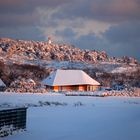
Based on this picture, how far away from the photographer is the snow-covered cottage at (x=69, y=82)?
59.1m

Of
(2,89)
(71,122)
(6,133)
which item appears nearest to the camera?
(6,133)

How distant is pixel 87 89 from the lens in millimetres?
60656

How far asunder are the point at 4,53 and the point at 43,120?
7161 inches

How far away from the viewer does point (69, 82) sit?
59719 millimetres

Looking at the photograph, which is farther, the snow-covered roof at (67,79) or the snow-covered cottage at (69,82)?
the snow-covered roof at (67,79)

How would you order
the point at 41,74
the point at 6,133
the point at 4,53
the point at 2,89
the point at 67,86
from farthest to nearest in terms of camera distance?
the point at 4,53, the point at 41,74, the point at 67,86, the point at 2,89, the point at 6,133

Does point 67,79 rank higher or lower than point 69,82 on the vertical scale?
higher

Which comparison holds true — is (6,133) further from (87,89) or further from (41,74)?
(41,74)

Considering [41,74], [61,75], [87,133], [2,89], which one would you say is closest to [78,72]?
[61,75]

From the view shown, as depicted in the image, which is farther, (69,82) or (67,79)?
(67,79)

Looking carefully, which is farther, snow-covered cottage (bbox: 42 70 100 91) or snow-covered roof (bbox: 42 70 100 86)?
snow-covered roof (bbox: 42 70 100 86)

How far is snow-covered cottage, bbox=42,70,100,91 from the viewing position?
2328 inches

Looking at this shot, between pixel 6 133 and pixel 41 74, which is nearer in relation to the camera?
pixel 6 133

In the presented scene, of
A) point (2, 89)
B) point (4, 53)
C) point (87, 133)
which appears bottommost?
point (87, 133)
